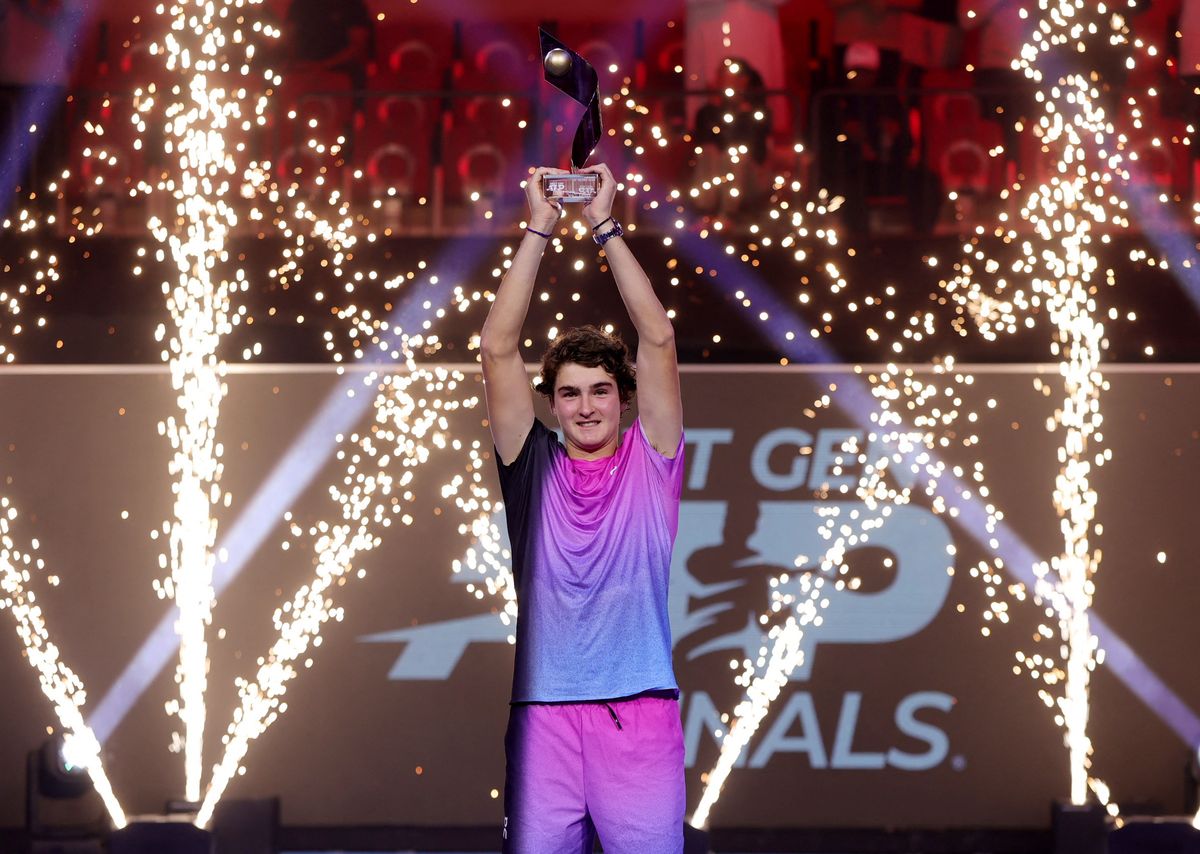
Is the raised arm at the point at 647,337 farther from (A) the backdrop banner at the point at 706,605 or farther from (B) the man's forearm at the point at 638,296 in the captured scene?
(A) the backdrop banner at the point at 706,605

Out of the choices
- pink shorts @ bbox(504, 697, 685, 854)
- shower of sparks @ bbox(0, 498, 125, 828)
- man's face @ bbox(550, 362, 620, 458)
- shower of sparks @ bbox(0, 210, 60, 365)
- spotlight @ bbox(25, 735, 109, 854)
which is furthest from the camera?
shower of sparks @ bbox(0, 498, 125, 828)

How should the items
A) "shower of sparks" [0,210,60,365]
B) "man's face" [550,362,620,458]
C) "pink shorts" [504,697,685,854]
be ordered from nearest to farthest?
1. "pink shorts" [504,697,685,854]
2. "man's face" [550,362,620,458]
3. "shower of sparks" [0,210,60,365]

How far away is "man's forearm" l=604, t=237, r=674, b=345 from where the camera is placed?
2.32m

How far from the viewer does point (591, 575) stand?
2322 mm

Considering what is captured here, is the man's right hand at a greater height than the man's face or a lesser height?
greater

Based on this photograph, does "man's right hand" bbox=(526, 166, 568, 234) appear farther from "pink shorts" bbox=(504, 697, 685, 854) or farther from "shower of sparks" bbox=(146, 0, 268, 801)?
"shower of sparks" bbox=(146, 0, 268, 801)

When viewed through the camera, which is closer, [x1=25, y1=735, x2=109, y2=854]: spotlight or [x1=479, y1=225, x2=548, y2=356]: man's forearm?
[x1=479, y1=225, x2=548, y2=356]: man's forearm

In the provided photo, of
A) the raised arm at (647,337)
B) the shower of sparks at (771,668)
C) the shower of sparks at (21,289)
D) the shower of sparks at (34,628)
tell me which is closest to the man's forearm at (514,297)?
the raised arm at (647,337)

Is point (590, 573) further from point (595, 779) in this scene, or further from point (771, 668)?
point (771, 668)

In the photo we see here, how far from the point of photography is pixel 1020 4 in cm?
575

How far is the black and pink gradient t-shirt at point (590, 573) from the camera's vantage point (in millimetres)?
2299

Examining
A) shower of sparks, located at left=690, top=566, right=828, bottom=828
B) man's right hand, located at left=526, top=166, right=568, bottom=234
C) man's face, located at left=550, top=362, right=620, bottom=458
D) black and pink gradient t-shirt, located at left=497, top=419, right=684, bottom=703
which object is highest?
man's right hand, located at left=526, top=166, right=568, bottom=234

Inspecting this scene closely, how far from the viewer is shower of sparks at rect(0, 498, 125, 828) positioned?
17.5 ft

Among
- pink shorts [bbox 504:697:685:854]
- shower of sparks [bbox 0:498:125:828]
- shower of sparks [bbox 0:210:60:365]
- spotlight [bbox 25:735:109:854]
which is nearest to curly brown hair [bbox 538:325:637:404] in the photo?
pink shorts [bbox 504:697:685:854]
